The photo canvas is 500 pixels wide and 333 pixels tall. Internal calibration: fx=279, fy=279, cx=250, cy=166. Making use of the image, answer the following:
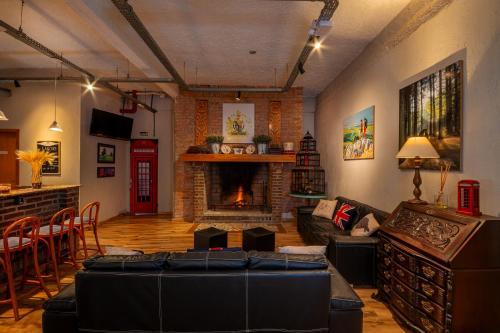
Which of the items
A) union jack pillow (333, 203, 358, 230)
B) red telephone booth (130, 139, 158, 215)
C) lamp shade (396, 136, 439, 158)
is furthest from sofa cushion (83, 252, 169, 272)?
red telephone booth (130, 139, 158, 215)

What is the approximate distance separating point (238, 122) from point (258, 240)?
376 cm

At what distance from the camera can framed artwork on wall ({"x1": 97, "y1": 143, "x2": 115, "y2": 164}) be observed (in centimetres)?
695

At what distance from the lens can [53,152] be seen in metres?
5.91

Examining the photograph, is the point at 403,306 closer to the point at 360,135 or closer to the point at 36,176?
the point at 360,135

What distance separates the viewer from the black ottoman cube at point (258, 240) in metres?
4.21

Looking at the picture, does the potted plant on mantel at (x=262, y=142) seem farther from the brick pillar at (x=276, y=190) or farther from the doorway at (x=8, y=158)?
the doorway at (x=8, y=158)

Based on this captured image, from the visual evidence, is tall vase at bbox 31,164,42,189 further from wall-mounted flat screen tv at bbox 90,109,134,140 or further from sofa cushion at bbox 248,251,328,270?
sofa cushion at bbox 248,251,328,270

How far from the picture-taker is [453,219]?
2273 millimetres

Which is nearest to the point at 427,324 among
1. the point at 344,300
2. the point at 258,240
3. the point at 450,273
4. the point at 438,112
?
the point at 450,273

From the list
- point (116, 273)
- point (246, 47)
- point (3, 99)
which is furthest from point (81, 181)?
point (116, 273)

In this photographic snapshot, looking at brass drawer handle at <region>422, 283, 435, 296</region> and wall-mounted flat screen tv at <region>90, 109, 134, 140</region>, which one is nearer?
brass drawer handle at <region>422, 283, 435, 296</region>

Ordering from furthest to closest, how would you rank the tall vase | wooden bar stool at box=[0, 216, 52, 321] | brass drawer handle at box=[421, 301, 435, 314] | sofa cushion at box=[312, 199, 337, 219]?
sofa cushion at box=[312, 199, 337, 219]
the tall vase
wooden bar stool at box=[0, 216, 52, 321]
brass drawer handle at box=[421, 301, 435, 314]

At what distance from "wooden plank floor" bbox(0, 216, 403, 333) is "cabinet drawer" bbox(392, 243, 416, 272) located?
0.61 meters

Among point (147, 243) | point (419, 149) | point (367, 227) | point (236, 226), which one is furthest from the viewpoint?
point (236, 226)
